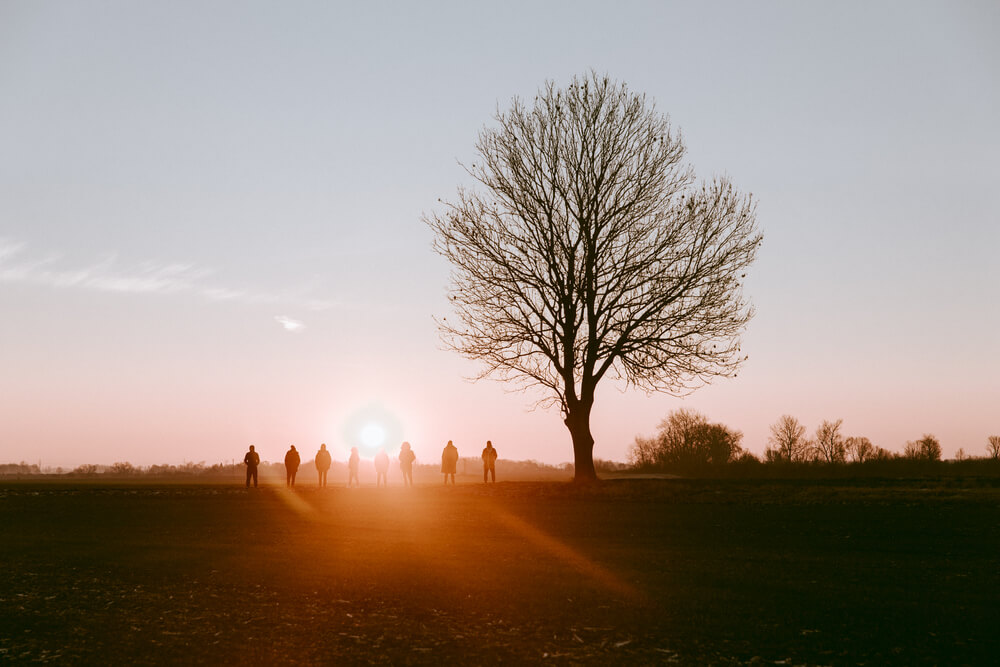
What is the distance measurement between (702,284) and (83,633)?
22.0 m

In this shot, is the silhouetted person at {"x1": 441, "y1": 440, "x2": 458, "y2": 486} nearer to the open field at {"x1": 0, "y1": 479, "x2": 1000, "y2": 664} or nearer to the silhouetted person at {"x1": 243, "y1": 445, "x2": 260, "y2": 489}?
the silhouetted person at {"x1": 243, "y1": 445, "x2": 260, "y2": 489}

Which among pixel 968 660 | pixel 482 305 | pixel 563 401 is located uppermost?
pixel 482 305

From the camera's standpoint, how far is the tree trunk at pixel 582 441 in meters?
29.6

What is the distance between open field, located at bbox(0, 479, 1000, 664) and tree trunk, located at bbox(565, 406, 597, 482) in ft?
15.4

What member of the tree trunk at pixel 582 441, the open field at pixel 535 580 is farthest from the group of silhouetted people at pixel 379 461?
the open field at pixel 535 580

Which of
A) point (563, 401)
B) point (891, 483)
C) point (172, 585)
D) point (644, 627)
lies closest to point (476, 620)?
point (644, 627)

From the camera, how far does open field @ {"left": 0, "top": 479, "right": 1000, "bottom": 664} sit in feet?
33.7

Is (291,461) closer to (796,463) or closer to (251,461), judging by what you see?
(251,461)

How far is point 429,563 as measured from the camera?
52.0ft

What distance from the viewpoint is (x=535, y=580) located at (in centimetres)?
1412

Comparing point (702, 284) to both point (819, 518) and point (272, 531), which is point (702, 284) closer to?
point (819, 518)

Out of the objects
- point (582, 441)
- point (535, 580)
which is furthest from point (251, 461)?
point (535, 580)

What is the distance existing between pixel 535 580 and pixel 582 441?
15.9 meters

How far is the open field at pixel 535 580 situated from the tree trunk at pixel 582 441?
469 centimetres
